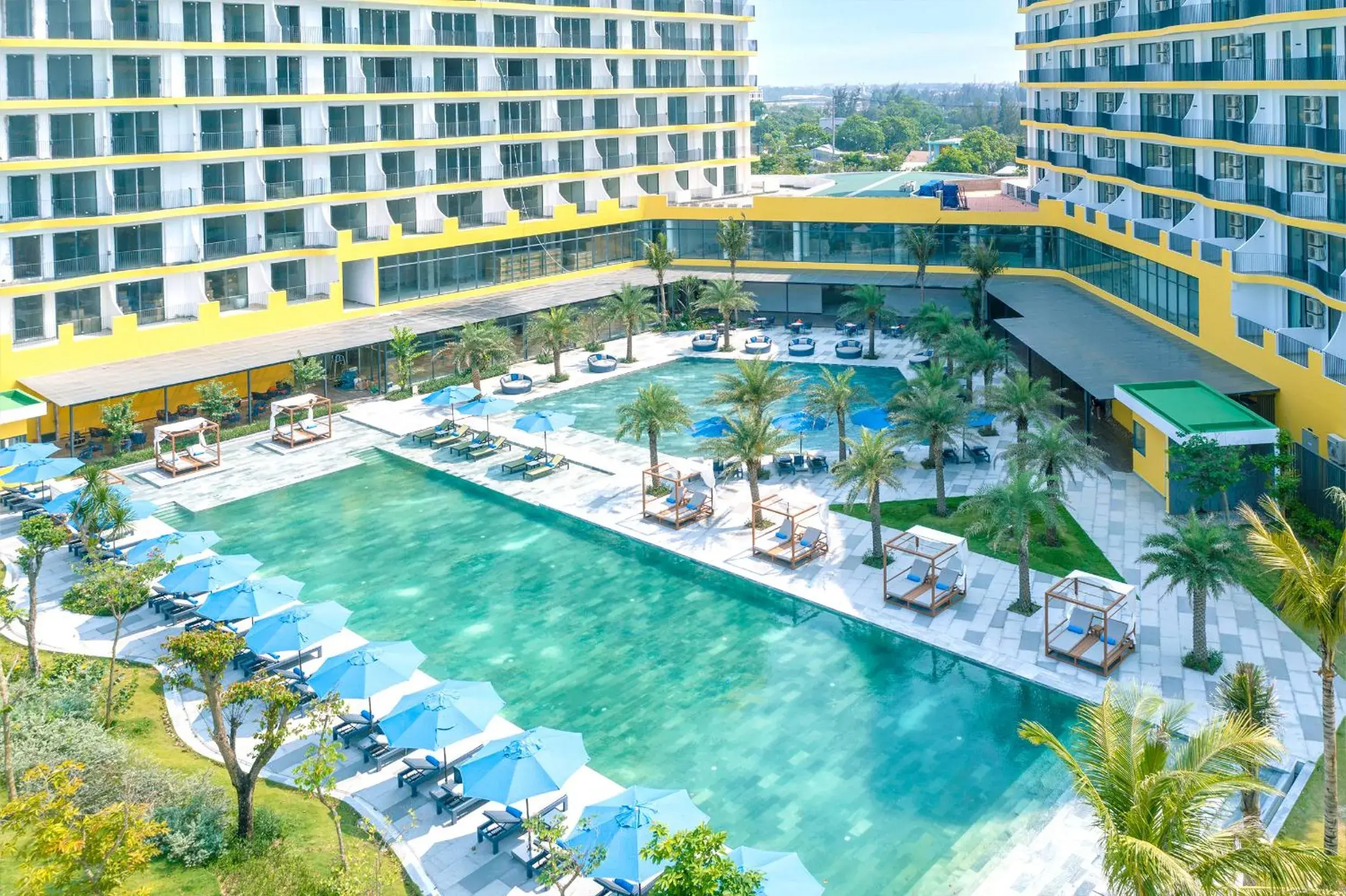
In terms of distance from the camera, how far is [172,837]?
67.1 feet

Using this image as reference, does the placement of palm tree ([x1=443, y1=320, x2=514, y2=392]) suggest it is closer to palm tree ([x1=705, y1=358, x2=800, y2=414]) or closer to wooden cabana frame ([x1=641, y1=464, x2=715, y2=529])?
wooden cabana frame ([x1=641, y1=464, x2=715, y2=529])

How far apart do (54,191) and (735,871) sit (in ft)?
136

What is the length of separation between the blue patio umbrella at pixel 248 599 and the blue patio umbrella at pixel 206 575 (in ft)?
0.89

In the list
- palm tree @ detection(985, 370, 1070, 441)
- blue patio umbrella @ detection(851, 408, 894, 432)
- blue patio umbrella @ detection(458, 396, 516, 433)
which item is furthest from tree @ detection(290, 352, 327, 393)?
palm tree @ detection(985, 370, 1070, 441)

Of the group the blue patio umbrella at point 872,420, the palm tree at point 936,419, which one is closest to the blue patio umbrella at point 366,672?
the palm tree at point 936,419

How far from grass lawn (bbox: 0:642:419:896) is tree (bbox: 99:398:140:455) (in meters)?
16.9

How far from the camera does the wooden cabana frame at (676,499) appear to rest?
36844 millimetres

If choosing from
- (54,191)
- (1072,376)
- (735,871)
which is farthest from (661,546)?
(54,191)

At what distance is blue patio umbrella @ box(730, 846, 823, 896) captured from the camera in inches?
696

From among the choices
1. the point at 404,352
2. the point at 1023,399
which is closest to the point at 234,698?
the point at 1023,399

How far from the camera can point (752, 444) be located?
116ft

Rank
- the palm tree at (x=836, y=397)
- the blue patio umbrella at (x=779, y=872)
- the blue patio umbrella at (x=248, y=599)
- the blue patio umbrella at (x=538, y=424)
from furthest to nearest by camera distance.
Result: the blue patio umbrella at (x=538, y=424)
the palm tree at (x=836, y=397)
the blue patio umbrella at (x=248, y=599)
the blue patio umbrella at (x=779, y=872)

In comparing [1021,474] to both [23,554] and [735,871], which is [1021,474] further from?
[23,554]

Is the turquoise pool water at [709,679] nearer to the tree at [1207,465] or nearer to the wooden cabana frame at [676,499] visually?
the wooden cabana frame at [676,499]
